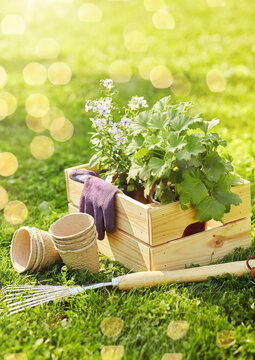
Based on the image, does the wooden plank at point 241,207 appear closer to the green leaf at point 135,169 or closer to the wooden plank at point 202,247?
the wooden plank at point 202,247

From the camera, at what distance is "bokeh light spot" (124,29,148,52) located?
25.1 feet

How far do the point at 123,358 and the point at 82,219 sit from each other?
98 cm

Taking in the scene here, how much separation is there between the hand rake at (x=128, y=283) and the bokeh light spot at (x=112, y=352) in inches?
16.8

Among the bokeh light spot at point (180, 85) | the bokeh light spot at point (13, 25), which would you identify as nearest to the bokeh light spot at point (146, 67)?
the bokeh light spot at point (180, 85)

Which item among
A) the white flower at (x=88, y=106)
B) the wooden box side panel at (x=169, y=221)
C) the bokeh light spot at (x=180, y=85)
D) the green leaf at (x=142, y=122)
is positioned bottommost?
the bokeh light spot at (x=180, y=85)

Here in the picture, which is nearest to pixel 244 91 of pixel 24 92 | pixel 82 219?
pixel 24 92

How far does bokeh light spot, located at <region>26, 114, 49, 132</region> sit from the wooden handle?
3.16 meters

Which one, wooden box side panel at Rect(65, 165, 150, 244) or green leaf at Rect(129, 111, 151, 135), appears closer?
wooden box side panel at Rect(65, 165, 150, 244)

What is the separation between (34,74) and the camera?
7.09 metres

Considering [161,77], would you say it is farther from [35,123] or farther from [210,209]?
[210,209]

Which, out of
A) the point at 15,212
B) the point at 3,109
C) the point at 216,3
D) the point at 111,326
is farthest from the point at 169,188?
the point at 216,3

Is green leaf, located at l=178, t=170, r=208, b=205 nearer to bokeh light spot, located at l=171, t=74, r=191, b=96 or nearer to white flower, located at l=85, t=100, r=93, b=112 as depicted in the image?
white flower, located at l=85, t=100, r=93, b=112

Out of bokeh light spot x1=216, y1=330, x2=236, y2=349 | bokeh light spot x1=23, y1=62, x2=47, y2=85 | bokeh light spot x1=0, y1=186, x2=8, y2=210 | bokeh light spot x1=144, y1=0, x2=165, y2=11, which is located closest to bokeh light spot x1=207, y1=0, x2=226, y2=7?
bokeh light spot x1=144, y1=0, x2=165, y2=11

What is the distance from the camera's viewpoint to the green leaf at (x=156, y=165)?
2.53 meters
